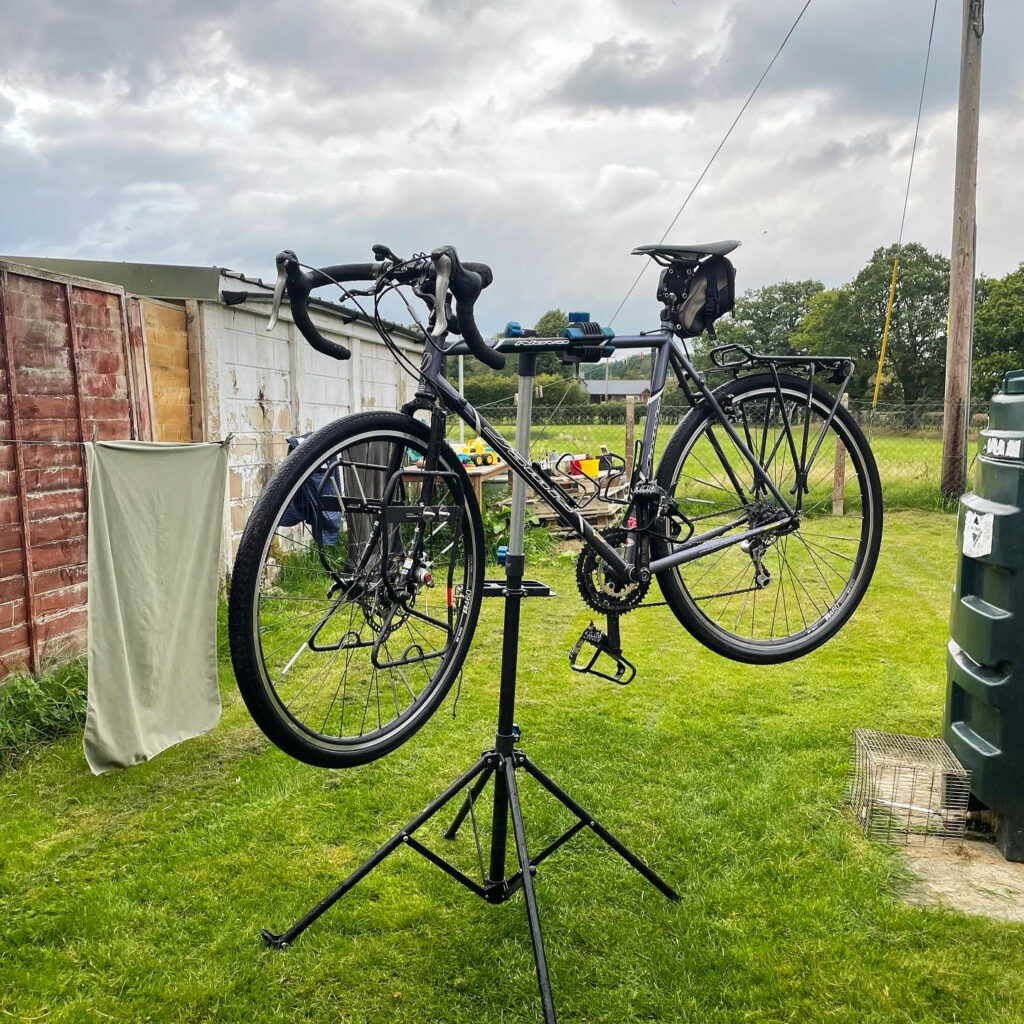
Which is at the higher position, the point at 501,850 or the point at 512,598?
the point at 512,598

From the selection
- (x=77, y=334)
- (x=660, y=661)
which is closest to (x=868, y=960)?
(x=660, y=661)

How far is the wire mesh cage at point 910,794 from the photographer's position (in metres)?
2.87

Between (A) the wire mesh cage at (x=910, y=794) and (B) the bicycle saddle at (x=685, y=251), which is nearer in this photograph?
(B) the bicycle saddle at (x=685, y=251)

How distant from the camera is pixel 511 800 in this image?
2188 mm

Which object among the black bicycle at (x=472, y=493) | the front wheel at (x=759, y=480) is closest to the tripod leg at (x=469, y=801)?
the black bicycle at (x=472, y=493)

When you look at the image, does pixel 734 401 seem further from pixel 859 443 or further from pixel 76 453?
pixel 76 453

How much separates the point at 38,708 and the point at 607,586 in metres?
2.92

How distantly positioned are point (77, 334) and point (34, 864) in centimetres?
253

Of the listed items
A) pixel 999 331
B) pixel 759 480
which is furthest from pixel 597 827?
pixel 999 331

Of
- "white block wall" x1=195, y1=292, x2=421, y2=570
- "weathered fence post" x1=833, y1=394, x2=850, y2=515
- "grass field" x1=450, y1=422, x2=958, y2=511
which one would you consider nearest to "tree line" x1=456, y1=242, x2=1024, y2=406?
"grass field" x1=450, y1=422, x2=958, y2=511

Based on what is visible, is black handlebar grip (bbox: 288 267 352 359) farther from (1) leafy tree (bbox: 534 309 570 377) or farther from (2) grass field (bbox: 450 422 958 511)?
(2) grass field (bbox: 450 422 958 511)

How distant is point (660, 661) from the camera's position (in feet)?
15.4

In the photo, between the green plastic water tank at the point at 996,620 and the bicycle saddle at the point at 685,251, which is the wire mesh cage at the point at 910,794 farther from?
the bicycle saddle at the point at 685,251

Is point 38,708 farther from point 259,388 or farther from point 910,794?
point 910,794
